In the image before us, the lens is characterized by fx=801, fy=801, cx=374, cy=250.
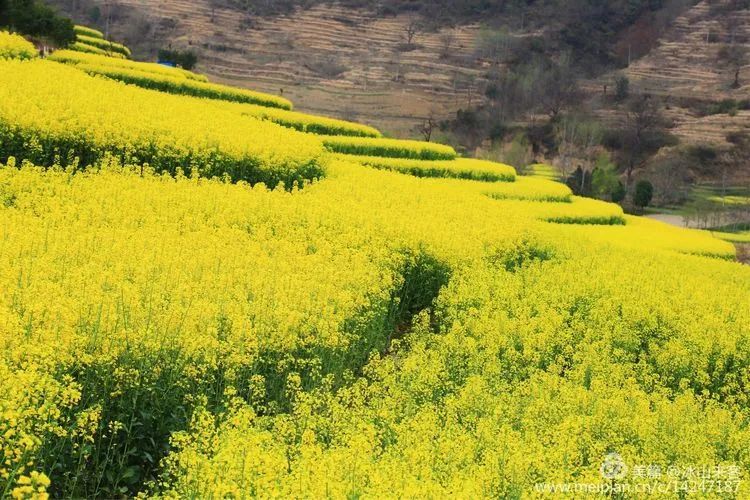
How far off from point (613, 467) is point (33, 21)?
30.7 meters

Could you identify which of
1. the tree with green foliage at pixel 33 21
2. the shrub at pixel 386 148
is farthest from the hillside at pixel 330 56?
the shrub at pixel 386 148

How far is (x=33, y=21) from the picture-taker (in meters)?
31.1

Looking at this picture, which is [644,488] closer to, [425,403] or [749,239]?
[425,403]

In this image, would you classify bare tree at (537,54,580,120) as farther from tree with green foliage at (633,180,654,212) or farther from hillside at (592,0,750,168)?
tree with green foliage at (633,180,654,212)

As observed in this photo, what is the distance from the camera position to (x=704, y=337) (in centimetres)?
1109

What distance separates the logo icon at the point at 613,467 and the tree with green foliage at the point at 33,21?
1171 inches

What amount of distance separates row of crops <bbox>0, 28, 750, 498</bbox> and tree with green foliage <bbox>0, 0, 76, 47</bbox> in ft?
48.6

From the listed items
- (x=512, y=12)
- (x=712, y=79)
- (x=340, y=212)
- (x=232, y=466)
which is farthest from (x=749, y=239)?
(x=512, y=12)

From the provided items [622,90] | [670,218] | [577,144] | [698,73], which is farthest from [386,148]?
[698,73]

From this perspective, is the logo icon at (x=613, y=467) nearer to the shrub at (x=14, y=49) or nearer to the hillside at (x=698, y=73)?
the shrub at (x=14, y=49)

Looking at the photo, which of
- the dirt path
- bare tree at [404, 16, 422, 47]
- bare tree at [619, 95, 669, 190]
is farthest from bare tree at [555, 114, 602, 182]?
bare tree at [404, 16, 422, 47]

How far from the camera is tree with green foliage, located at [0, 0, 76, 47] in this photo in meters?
30.4

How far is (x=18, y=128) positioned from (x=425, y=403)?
885cm

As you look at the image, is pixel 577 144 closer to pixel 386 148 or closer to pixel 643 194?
pixel 643 194
